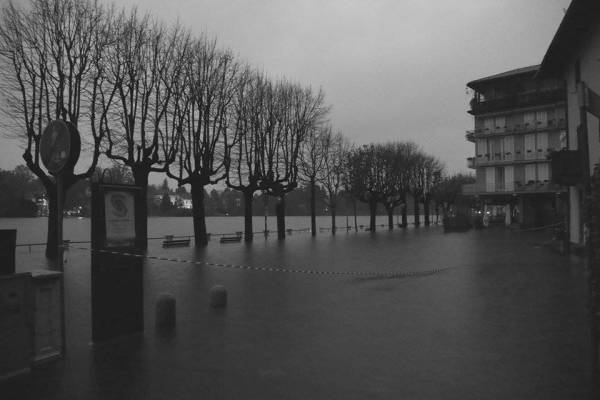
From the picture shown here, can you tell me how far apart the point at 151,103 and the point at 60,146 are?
71.7 ft

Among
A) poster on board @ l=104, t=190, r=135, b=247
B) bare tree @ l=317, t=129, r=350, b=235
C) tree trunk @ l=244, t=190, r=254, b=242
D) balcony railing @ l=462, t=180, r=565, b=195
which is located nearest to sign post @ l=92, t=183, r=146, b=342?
poster on board @ l=104, t=190, r=135, b=247

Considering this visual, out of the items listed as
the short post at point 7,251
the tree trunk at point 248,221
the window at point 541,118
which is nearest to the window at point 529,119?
the window at point 541,118

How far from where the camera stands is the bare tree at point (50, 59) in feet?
70.2

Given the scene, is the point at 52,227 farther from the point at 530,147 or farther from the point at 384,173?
the point at 530,147

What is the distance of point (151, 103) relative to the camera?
26.9 metres

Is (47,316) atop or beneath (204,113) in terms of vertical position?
beneath

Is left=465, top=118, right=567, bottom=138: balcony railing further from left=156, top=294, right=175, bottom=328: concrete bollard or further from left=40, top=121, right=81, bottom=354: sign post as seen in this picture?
left=40, top=121, right=81, bottom=354: sign post

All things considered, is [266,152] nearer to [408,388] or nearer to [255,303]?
[255,303]

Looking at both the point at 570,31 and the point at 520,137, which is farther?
the point at 520,137

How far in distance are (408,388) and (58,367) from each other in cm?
441

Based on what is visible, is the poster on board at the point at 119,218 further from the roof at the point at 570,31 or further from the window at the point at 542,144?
the window at the point at 542,144

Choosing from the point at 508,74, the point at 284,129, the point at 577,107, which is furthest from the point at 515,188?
the point at 577,107

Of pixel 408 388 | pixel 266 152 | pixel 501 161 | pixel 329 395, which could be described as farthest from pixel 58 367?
pixel 501 161

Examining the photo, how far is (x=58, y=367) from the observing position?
19.6 ft
